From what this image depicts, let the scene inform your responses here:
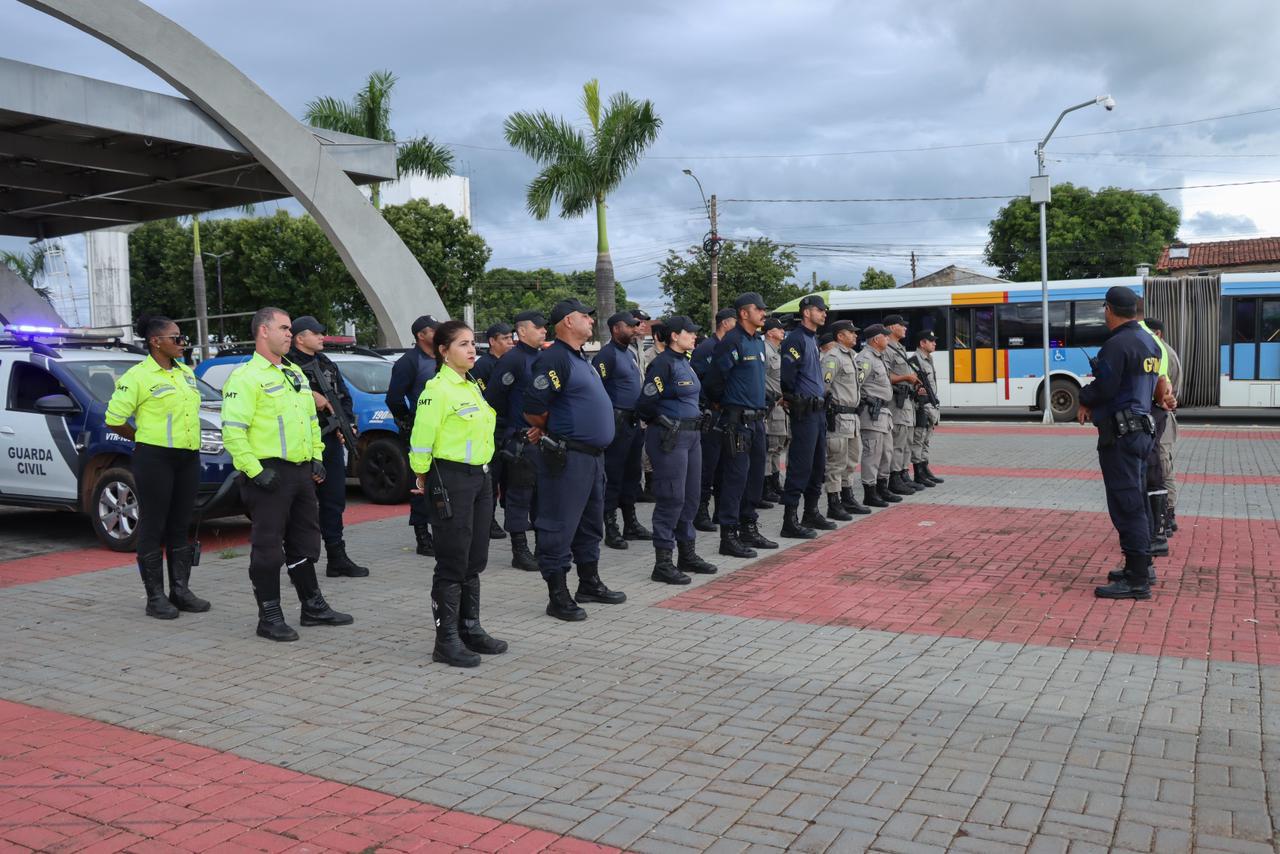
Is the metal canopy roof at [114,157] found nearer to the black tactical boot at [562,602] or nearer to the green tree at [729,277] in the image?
the black tactical boot at [562,602]

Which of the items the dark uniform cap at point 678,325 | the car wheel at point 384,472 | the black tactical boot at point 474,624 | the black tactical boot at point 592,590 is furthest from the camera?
the car wheel at point 384,472

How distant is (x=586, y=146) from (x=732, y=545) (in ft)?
68.0

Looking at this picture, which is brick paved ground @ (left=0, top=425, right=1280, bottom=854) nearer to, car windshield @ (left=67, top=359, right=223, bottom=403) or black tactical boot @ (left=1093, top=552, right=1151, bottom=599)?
black tactical boot @ (left=1093, top=552, right=1151, bottom=599)

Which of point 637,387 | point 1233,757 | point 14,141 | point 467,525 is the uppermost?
point 14,141

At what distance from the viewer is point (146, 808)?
3982mm

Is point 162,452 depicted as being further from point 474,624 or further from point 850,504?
point 850,504

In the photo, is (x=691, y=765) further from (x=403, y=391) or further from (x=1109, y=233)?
(x=1109, y=233)

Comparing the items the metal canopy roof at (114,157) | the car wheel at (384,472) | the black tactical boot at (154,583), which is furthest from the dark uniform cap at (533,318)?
the metal canopy roof at (114,157)

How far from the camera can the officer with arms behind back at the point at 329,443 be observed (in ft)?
25.9

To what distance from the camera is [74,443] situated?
9359mm

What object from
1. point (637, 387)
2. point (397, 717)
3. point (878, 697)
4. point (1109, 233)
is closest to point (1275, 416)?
point (637, 387)

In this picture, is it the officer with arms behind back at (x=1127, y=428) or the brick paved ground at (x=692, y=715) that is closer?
the brick paved ground at (x=692, y=715)

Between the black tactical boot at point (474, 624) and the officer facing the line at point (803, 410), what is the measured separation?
4007 mm

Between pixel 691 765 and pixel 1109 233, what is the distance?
58.4 m
